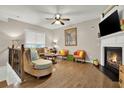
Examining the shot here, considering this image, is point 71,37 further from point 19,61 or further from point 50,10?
point 19,61

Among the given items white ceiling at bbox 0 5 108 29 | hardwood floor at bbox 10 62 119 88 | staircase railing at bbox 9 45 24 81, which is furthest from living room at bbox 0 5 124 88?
hardwood floor at bbox 10 62 119 88

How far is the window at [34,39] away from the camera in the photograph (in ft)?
22.6

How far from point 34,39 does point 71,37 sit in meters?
2.65

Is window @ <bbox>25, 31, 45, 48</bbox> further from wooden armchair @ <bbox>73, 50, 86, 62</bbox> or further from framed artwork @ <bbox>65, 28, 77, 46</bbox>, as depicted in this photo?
wooden armchair @ <bbox>73, 50, 86, 62</bbox>

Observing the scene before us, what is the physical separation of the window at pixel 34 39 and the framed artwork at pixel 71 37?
74.8 inches

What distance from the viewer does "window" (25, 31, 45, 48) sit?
22.6ft

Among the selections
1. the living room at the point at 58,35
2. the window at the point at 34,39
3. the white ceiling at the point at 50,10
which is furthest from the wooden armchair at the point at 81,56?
the window at the point at 34,39

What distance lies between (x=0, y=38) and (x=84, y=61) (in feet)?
16.1

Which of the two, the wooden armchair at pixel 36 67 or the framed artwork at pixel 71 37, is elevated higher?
the framed artwork at pixel 71 37

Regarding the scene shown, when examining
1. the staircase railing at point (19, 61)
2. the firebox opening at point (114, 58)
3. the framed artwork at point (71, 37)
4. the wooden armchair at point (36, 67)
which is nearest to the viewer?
the staircase railing at point (19, 61)

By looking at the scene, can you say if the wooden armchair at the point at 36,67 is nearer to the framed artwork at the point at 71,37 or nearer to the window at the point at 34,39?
the window at the point at 34,39

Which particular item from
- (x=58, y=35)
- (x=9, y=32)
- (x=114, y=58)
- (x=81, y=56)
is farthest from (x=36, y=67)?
(x=58, y=35)

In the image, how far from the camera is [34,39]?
24.6ft
